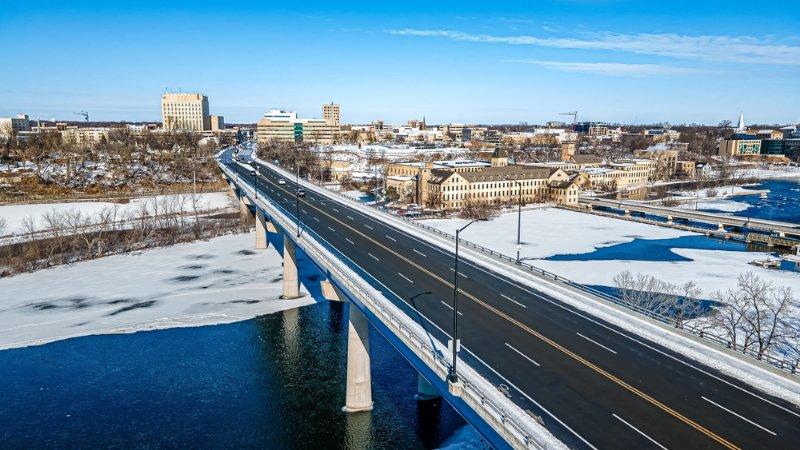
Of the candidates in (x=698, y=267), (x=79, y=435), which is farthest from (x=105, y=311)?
(x=698, y=267)

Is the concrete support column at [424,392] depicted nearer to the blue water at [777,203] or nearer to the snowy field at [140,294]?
the snowy field at [140,294]

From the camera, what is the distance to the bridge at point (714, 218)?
315ft

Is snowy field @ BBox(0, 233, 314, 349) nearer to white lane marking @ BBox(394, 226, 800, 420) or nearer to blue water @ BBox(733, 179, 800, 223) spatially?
white lane marking @ BBox(394, 226, 800, 420)

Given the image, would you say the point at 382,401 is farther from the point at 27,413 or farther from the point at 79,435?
the point at 27,413

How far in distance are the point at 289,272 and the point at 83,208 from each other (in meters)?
78.4

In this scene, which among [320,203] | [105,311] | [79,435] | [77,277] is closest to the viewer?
[79,435]

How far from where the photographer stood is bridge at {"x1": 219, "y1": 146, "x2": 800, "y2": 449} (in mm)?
20578

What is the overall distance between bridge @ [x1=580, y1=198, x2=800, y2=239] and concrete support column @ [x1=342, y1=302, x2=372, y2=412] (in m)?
90.7

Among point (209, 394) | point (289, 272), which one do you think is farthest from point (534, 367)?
point (289, 272)

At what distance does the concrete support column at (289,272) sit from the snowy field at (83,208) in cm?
5409

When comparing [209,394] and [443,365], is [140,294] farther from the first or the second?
[443,365]

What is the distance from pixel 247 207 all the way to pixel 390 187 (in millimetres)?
44007

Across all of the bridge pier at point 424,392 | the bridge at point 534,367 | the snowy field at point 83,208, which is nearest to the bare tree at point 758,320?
the bridge at point 534,367

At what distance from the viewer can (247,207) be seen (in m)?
Result: 106
